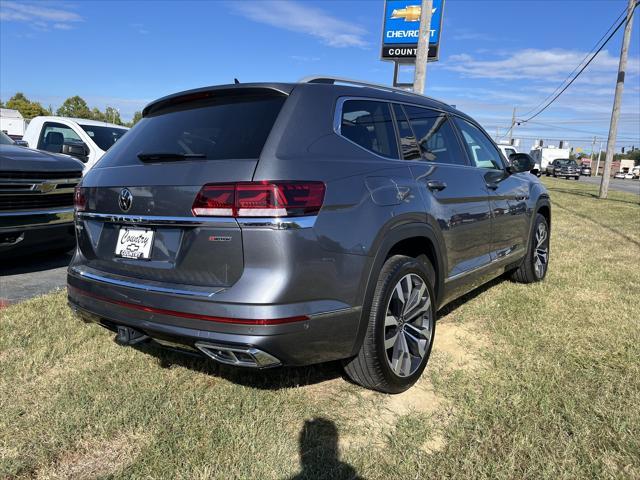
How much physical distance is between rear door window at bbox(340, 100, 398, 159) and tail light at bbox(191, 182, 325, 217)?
1.84 ft

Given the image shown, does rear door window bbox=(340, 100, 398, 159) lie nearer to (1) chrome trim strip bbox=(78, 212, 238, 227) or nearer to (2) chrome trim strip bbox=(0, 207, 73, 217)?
(1) chrome trim strip bbox=(78, 212, 238, 227)

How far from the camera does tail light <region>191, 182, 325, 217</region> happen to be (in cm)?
215

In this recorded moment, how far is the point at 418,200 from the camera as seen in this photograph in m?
2.95

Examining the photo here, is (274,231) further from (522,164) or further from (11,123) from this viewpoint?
(11,123)

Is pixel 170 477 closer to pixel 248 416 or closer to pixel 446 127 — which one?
pixel 248 416

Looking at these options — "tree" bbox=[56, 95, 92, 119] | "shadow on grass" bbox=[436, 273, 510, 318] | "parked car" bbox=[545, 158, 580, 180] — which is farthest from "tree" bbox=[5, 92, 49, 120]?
"shadow on grass" bbox=[436, 273, 510, 318]

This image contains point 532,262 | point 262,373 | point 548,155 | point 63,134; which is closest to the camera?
point 262,373

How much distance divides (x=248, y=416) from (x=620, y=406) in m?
2.09

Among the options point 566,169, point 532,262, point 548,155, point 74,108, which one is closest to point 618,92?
point 532,262

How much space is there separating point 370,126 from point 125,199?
56.2 inches

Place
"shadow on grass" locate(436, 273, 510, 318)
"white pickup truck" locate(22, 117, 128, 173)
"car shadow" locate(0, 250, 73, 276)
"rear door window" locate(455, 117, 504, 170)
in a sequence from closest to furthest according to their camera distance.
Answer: "rear door window" locate(455, 117, 504, 170) < "shadow on grass" locate(436, 273, 510, 318) < "car shadow" locate(0, 250, 73, 276) < "white pickup truck" locate(22, 117, 128, 173)

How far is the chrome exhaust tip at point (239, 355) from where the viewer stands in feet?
7.20

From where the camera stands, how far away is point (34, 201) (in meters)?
5.05

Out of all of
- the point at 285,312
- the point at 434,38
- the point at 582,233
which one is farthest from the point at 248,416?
the point at 434,38
